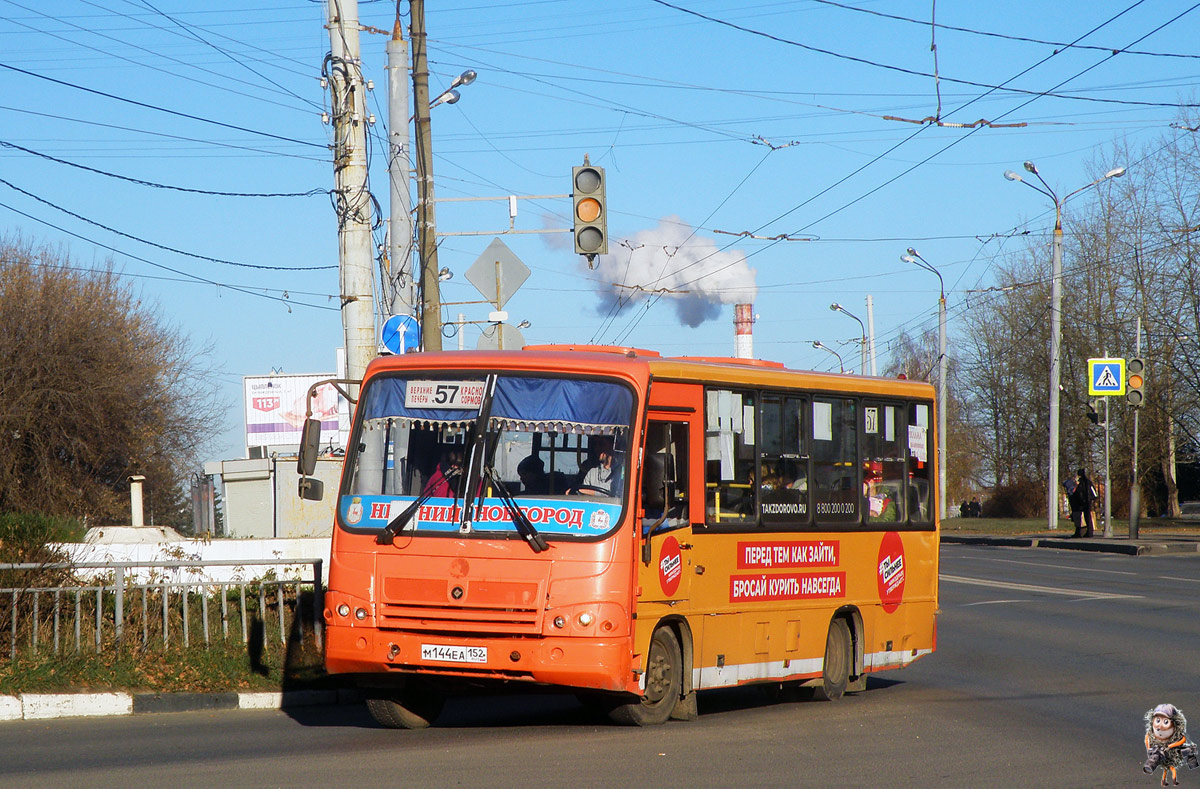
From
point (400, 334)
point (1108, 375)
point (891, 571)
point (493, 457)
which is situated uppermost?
point (1108, 375)

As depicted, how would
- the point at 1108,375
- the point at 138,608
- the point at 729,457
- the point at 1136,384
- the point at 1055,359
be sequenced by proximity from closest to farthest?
the point at 729,457
the point at 138,608
the point at 1136,384
the point at 1108,375
the point at 1055,359

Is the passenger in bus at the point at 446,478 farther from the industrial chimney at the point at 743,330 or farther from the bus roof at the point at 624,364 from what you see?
the industrial chimney at the point at 743,330

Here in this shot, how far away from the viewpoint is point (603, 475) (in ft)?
31.0

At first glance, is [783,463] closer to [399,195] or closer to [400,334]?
[400,334]

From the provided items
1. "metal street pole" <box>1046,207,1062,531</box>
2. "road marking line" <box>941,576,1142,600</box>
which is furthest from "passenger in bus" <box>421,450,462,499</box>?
"metal street pole" <box>1046,207,1062,531</box>

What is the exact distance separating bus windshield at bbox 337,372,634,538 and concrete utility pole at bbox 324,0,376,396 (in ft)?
16.6

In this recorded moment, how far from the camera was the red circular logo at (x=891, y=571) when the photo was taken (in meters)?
12.5

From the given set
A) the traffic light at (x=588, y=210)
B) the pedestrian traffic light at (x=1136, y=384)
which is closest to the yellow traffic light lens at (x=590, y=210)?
the traffic light at (x=588, y=210)

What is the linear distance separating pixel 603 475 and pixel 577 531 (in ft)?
1.56

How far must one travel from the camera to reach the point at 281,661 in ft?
39.1

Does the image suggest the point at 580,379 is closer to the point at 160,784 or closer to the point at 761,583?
the point at 761,583

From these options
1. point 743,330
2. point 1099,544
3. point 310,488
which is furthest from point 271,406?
point 310,488

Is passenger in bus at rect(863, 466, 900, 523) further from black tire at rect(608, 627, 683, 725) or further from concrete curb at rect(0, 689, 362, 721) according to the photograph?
concrete curb at rect(0, 689, 362, 721)

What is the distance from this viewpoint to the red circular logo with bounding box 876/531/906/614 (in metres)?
12.5
